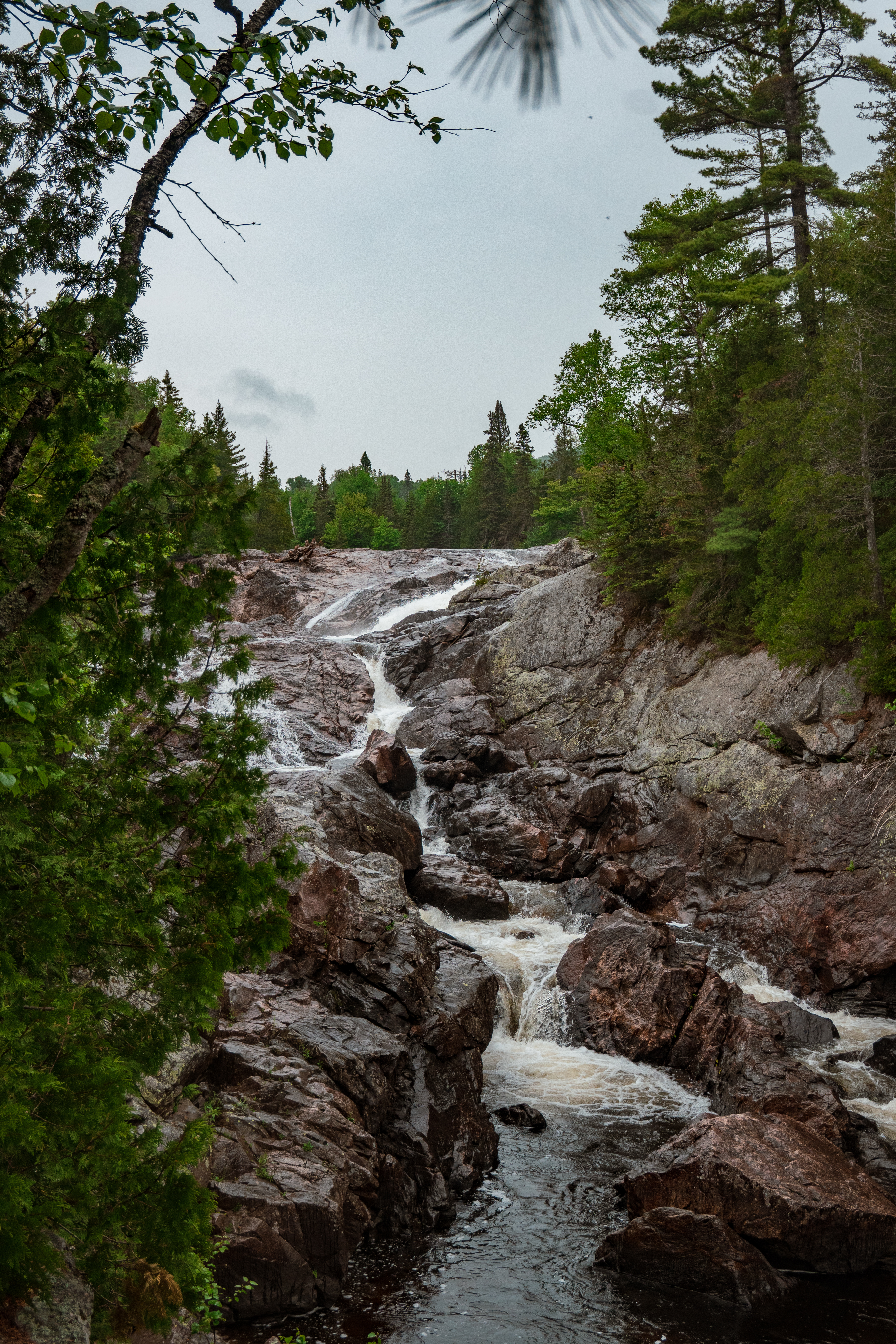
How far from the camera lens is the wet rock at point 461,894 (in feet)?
59.0

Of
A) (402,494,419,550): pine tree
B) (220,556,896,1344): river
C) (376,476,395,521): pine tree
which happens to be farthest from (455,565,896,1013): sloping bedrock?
(376,476,395,521): pine tree

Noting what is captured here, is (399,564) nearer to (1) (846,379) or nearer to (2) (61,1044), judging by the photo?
(1) (846,379)

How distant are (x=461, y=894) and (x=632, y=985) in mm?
4802

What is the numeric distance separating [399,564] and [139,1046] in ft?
142

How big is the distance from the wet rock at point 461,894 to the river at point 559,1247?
2162mm

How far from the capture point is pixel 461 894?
59.3ft

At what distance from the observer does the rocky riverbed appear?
8.38m

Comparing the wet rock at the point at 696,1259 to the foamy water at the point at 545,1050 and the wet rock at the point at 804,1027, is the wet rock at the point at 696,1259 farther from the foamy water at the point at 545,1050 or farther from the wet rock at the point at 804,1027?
the wet rock at the point at 804,1027

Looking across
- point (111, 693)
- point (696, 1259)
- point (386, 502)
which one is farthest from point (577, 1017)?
point (386, 502)

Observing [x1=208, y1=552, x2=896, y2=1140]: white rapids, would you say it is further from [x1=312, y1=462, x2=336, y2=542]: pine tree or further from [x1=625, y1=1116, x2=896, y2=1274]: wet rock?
[x1=312, y1=462, x2=336, y2=542]: pine tree

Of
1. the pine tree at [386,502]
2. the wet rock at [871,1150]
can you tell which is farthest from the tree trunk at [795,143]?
the pine tree at [386,502]

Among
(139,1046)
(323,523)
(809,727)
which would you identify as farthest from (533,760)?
(323,523)

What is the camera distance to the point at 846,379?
17.3 m

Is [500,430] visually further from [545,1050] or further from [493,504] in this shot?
[545,1050]
